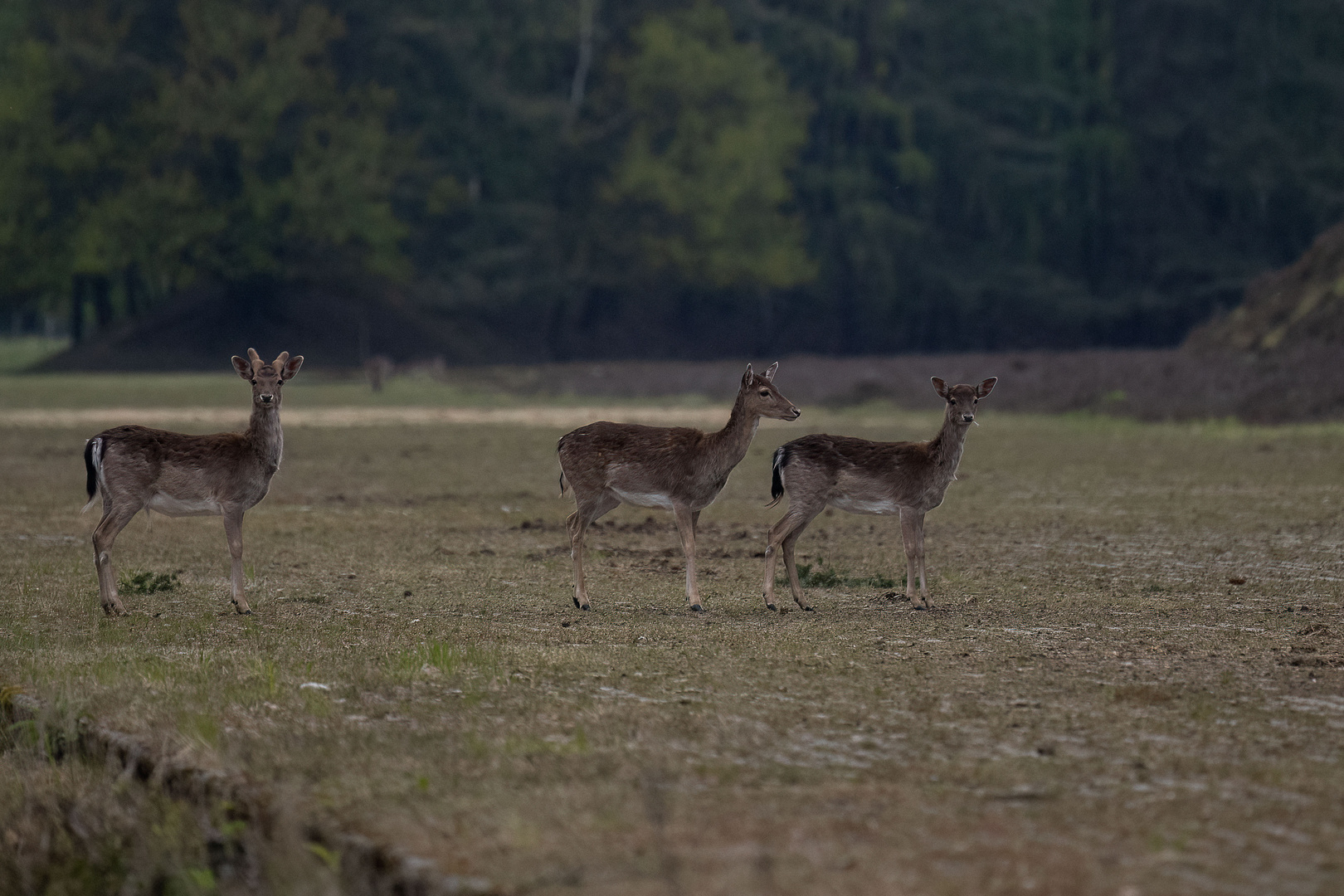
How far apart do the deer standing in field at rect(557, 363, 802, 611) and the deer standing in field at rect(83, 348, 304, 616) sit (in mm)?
2031

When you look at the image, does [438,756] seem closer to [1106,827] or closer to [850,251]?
[1106,827]

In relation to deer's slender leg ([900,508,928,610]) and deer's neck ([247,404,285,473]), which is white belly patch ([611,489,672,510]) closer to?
deer's slender leg ([900,508,928,610])

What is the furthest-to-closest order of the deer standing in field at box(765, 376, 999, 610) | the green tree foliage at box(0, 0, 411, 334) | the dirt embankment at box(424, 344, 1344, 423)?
the green tree foliage at box(0, 0, 411, 334)
the dirt embankment at box(424, 344, 1344, 423)
the deer standing in field at box(765, 376, 999, 610)

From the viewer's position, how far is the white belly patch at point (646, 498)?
11.5 meters

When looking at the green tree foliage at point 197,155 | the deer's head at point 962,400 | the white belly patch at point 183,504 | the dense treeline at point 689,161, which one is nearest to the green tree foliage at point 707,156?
the dense treeline at point 689,161

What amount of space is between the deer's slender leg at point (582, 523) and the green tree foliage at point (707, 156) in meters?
59.4

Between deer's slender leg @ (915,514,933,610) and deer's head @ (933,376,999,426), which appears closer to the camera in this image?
deer's slender leg @ (915,514,933,610)

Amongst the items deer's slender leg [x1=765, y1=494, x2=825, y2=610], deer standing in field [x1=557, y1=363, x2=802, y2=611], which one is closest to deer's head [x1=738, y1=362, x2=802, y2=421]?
deer standing in field [x1=557, y1=363, x2=802, y2=611]

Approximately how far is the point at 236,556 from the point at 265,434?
2.77 ft

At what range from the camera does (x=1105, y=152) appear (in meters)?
76.1

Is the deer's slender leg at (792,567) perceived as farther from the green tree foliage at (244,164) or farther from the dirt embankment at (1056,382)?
the green tree foliage at (244,164)

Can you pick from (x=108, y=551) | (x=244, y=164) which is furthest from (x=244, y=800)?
(x=244, y=164)

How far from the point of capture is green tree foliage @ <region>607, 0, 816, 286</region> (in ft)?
233

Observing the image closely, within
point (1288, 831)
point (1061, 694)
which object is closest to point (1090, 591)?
point (1061, 694)
